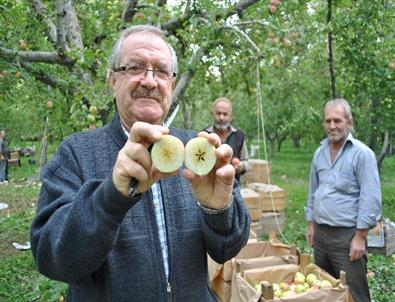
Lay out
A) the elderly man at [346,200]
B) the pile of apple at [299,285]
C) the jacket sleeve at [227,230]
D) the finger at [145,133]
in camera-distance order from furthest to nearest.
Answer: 1. the elderly man at [346,200]
2. the pile of apple at [299,285]
3. the jacket sleeve at [227,230]
4. the finger at [145,133]

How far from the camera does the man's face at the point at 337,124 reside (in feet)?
11.6

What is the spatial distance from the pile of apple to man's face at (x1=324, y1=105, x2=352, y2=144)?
3.52ft

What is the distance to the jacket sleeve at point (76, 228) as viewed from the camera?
1.10m

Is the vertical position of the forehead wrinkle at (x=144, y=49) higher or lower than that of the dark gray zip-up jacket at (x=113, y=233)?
higher

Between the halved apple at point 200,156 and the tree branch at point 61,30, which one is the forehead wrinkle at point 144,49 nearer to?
the halved apple at point 200,156


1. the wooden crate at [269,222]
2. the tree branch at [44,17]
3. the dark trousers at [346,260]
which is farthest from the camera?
the wooden crate at [269,222]

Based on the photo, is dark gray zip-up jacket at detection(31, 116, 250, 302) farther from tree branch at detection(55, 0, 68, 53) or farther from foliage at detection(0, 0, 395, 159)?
tree branch at detection(55, 0, 68, 53)

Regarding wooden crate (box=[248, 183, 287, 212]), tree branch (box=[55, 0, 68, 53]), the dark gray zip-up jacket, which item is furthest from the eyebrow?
wooden crate (box=[248, 183, 287, 212])

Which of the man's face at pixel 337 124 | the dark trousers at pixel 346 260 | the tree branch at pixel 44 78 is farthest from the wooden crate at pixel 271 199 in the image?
the tree branch at pixel 44 78

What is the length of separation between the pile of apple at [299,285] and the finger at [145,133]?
2289 millimetres

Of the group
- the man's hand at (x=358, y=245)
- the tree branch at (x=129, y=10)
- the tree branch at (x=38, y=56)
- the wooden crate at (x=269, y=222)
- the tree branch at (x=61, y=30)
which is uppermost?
the tree branch at (x=129, y=10)

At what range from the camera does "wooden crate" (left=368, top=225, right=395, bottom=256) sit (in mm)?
4980

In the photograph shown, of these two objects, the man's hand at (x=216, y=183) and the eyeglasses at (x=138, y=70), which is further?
the eyeglasses at (x=138, y=70)

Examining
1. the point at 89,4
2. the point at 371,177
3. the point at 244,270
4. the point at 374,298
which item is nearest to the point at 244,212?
the point at 244,270
